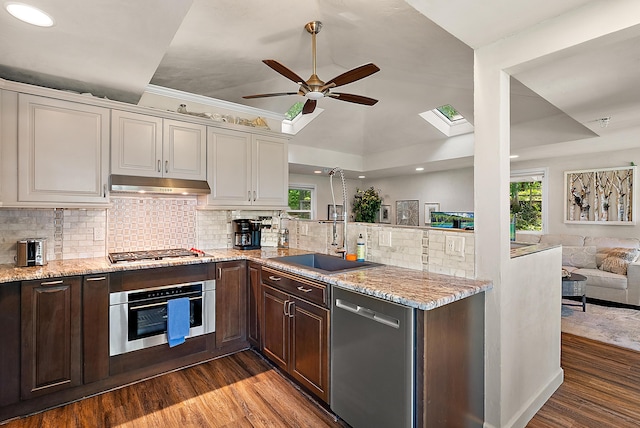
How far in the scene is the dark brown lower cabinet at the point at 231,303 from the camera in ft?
9.52

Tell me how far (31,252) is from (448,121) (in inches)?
219

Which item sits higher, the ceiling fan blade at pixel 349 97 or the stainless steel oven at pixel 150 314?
the ceiling fan blade at pixel 349 97

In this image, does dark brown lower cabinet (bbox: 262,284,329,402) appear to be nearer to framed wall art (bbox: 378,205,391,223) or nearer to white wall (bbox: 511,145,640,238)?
white wall (bbox: 511,145,640,238)

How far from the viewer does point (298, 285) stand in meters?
2.33

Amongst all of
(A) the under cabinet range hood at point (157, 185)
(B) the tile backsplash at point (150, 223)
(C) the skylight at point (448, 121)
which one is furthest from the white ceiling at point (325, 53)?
(B) the tile backsplash at point (150, 223)

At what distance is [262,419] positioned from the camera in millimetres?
2086

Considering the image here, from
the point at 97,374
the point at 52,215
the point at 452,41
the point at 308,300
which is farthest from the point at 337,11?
the point at 97,374

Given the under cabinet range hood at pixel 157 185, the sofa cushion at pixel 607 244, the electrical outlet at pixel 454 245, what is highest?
the under cabinet range hood at pixel 157 185

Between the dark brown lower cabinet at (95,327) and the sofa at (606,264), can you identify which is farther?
the sofa at (606,264)

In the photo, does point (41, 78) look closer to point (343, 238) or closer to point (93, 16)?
point (93, 16)

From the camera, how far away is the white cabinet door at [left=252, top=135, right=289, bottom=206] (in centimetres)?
359

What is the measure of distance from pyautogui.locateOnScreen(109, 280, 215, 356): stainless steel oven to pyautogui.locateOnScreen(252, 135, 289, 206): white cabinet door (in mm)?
1207

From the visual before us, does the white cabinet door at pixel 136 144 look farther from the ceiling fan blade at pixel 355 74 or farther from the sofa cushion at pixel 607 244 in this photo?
the sofa cushion at pixel 607 244

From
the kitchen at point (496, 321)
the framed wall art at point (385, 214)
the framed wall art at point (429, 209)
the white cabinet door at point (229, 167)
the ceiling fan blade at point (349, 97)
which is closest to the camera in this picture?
the kitchen at point (496, 321)
